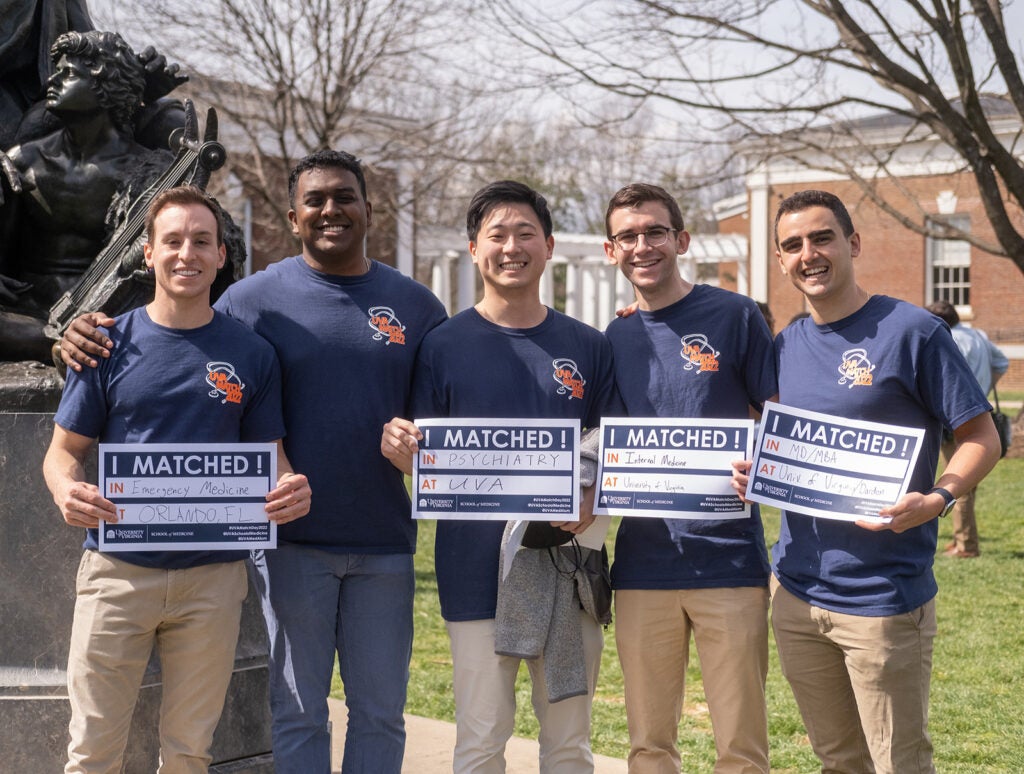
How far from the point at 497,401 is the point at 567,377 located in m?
0.24

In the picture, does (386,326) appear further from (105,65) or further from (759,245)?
(759,245)

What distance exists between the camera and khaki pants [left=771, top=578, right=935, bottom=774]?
142 inches

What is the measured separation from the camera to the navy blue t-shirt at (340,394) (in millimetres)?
3914

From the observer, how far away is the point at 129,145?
4.93 m

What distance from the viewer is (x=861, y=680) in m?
3.64

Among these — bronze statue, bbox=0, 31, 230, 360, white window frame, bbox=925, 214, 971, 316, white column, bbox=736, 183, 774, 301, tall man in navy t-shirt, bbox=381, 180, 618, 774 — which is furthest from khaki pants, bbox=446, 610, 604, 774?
white column, bbox=736, 183, 774, 301

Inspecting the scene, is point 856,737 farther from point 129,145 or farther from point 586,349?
point 129,145

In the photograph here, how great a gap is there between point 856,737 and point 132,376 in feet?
8.07

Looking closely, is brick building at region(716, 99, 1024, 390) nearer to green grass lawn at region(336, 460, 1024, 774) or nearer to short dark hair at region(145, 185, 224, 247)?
green grass lawn at region(336, 460, 1024, 774)

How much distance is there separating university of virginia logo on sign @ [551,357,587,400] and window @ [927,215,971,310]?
33.3 meters

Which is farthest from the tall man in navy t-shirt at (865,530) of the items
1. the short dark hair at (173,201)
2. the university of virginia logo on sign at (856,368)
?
the short dark hair at (173,201)

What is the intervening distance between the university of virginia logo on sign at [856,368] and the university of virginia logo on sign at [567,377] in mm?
808

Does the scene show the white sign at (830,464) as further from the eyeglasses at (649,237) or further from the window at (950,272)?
the window at (950,272)

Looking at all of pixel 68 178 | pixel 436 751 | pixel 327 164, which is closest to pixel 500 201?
pixel 327 164
